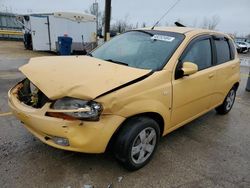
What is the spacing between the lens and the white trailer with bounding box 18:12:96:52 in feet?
50.1

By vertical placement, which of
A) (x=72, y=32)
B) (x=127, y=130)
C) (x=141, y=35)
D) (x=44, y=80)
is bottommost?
(x=72, y=32)

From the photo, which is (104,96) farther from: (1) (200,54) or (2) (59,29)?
(2) (59,29)

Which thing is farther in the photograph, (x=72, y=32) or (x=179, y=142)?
(x=72, y=32)

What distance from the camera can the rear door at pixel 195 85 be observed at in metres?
3.37

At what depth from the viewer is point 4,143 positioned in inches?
141

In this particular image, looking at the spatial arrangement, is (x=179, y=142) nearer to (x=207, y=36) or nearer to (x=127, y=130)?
(x=127, y=130)

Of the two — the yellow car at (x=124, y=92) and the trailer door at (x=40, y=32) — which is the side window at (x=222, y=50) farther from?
the trailer door at (x=40, y=32)

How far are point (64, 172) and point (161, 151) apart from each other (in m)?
1.41

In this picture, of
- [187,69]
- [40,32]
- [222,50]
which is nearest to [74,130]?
[187,69]

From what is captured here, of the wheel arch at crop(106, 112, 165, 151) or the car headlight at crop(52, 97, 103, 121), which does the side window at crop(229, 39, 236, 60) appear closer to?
the wheel arch at crop(106, 112, 165, 151)

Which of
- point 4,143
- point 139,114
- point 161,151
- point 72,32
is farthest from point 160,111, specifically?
point 72,32

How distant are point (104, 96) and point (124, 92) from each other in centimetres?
24

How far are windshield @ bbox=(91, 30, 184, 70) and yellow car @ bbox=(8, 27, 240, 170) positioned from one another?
1 cm

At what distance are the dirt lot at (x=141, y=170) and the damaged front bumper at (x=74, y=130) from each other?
462 millimetres
